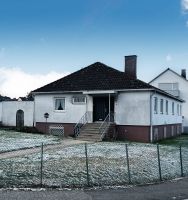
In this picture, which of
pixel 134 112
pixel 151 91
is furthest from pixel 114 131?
pixel 151 91

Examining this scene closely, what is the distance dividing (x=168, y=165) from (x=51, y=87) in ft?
65.2

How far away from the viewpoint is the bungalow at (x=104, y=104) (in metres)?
32.4

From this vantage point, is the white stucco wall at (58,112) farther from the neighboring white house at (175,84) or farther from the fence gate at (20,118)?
the neighboring white house at (175,84)

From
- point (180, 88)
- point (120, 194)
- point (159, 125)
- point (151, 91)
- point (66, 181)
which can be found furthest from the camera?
point (180, 88)

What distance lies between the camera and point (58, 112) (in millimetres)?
36094

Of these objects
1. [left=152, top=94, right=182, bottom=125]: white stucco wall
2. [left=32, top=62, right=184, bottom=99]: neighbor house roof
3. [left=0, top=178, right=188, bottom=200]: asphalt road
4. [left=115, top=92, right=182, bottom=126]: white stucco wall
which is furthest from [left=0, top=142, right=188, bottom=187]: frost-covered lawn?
[left=152, top=94, right=182, bottom=125]: white stucco wall

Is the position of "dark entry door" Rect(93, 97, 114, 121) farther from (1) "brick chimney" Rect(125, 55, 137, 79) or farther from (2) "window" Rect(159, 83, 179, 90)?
(2) "window" Rect(159, 83, 179, 90)

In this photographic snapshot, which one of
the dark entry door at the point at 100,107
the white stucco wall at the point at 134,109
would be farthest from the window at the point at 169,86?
the dark entry door at the point at 100,107

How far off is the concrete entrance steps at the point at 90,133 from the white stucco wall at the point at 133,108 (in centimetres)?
195

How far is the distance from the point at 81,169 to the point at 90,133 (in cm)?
1566

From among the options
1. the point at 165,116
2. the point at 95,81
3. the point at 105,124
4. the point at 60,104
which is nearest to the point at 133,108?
the point at 105,124

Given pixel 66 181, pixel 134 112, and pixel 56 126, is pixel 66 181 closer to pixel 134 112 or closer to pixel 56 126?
pixel 134 112

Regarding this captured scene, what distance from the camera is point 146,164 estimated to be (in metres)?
18.0

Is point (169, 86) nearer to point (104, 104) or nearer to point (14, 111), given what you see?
point (14, 111)
